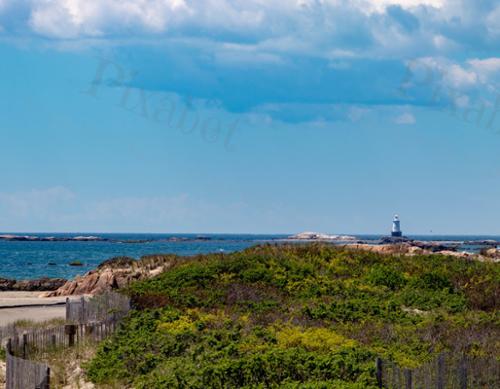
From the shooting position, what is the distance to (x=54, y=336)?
23.1 metres

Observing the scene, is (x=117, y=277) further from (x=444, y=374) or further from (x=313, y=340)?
(x=444, y=374)

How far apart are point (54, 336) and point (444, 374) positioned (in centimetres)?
1144

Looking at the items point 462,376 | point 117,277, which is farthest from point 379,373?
point 117,277

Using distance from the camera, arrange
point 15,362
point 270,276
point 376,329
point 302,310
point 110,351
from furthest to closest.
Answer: point 270,276
point 302,310
point 376,329
point 110,351
point 15,362

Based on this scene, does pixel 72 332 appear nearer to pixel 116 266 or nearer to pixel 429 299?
pixel 429 299

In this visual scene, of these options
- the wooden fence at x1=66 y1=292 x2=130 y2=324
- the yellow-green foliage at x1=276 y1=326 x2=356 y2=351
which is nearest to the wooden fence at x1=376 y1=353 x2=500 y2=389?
the yellow-green foliage at x1=276 y1=326 x2=356 y2=351

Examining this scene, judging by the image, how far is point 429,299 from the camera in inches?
1247

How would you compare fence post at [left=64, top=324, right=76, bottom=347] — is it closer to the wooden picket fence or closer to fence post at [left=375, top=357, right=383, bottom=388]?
the wooden picket fence

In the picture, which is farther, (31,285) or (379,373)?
(31,285)

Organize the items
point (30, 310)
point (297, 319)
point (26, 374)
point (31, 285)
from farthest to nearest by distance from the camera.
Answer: point (31, 285) < point (30, 310) < point (297, 319) < point (26, 374)

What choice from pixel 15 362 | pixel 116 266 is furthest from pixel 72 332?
pixel 116 266

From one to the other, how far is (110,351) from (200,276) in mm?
13397

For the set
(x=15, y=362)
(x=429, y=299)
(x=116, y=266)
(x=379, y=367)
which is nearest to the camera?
(x=379, y=367)

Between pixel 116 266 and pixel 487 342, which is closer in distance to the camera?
pixel 487 342
